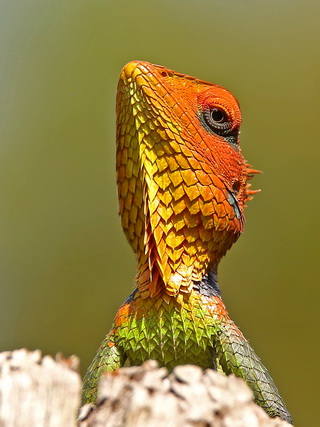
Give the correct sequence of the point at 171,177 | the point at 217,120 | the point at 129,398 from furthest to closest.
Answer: the point at 217,120, the point at 171,177, the point at 129,398

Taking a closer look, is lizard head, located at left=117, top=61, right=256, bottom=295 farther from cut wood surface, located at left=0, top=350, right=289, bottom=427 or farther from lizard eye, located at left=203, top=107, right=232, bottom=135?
cut wood surface, located at left=0, top=350, right=289, bottom=427

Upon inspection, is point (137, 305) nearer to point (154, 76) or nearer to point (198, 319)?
point (198, 319)

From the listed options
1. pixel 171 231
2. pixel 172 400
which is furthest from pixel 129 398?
pixel 171 231

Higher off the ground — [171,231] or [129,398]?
[171,231]

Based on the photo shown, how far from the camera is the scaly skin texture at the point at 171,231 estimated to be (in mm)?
1408

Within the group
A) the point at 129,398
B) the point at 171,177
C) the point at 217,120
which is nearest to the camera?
the point at 129,398

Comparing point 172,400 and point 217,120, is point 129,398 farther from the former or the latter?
point 217,120

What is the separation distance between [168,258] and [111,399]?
2.35ft

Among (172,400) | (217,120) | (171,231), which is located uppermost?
(217,120)

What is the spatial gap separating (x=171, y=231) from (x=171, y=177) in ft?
0.42

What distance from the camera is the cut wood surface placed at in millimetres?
701

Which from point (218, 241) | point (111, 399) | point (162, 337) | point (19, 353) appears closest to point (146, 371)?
point (111, 399)

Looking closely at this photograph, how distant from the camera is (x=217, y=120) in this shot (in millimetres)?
1527

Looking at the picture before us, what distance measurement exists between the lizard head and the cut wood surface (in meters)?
0.66
